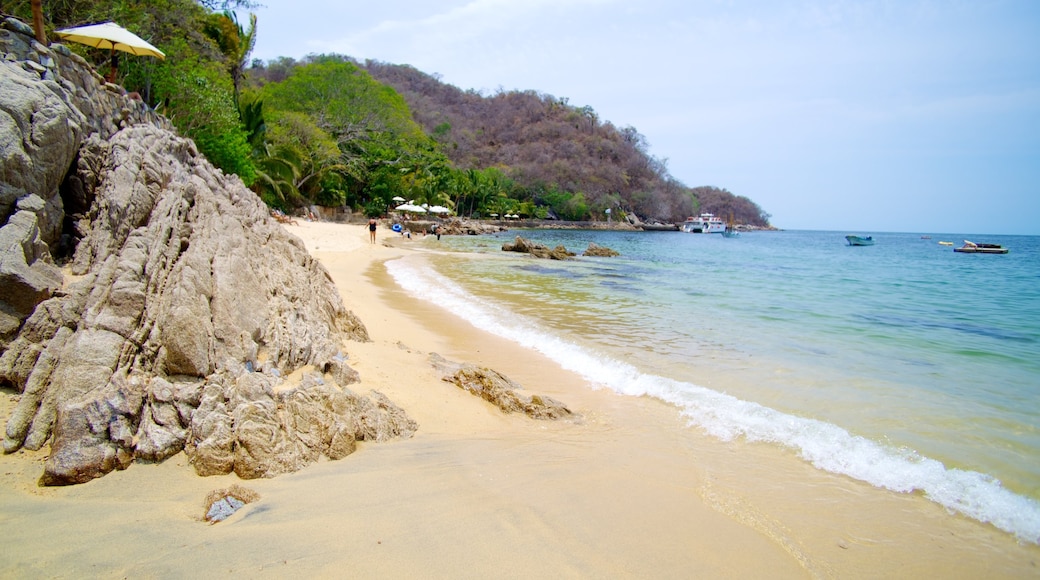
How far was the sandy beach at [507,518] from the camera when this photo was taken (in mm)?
2779

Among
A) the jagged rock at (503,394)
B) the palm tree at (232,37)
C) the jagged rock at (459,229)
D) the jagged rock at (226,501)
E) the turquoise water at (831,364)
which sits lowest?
the turquoise water at (831,364)

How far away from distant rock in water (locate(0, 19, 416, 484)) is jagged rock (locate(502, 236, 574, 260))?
23795 mm

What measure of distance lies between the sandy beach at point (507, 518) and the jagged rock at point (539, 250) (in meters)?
25.3

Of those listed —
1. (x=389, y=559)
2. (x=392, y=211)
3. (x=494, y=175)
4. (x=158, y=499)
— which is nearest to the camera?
(x=389, y=559)

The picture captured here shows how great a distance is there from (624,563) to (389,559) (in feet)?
4.34

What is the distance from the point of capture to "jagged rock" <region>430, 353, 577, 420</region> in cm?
530

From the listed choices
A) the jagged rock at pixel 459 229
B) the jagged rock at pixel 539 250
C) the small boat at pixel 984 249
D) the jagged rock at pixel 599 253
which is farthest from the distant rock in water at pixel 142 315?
the small boat at pixel 984 249

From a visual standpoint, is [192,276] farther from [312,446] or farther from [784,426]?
[784,426]

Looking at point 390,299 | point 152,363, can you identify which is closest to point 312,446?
point 152,363

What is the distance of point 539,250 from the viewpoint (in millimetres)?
30922

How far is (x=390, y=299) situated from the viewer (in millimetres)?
12375

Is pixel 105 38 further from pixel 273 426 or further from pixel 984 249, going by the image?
pixel 984 249

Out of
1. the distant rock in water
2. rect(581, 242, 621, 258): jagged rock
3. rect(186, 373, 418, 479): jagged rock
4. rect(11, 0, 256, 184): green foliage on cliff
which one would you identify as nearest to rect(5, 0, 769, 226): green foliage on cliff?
rect(11, 0, 256, 184): green foliage on cliff

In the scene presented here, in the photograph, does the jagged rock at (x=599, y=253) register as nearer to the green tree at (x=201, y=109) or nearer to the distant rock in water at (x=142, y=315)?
the green tree at (x=201, y=109)
